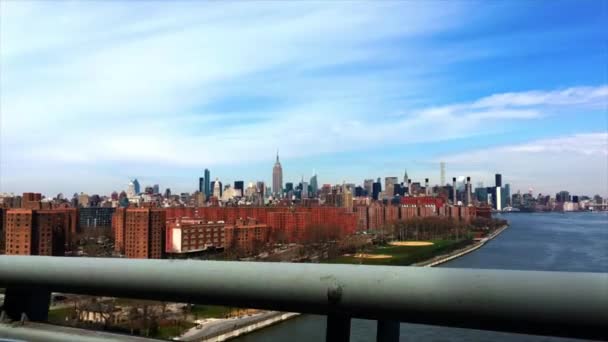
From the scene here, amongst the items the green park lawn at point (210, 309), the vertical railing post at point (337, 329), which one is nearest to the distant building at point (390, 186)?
the green park lawn at point (210, 309)

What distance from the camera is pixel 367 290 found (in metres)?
0.40

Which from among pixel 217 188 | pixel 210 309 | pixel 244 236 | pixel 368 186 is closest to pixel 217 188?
pixel 217 188

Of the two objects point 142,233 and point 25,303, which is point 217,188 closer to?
point 142,233

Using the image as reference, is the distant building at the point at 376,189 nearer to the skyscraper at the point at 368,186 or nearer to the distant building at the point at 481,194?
the skyscraper at the point at 368,186

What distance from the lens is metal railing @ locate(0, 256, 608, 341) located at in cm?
34

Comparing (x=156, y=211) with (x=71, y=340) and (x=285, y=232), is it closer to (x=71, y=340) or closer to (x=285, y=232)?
(x=285, y=232)

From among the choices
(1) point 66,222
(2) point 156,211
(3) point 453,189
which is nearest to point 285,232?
(2) point 156,211

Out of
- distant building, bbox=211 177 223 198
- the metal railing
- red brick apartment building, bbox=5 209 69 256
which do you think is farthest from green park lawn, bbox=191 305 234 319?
distant building, bbox=211 177 223 198

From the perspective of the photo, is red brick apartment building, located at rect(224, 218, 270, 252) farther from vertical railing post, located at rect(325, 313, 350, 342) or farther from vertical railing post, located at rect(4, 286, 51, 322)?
vertical railing post, located at rect(325, 313, 350, 342)

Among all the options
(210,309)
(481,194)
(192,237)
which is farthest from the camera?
(481,194)

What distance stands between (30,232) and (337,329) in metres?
13.8

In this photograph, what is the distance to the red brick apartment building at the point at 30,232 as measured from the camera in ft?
41.1

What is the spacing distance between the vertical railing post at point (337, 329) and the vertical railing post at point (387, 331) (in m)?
0.03

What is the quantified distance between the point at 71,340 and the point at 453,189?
61.6 meters
